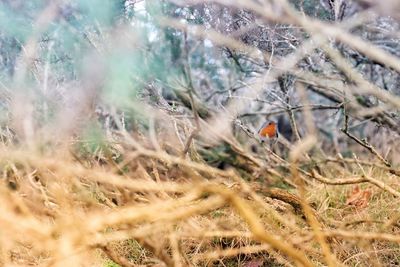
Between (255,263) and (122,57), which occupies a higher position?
(122,57)

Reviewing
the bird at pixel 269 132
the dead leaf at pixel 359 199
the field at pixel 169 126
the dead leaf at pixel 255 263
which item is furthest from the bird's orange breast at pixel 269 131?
the dead leaf at pixel 255 263

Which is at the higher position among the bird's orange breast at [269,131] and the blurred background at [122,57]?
the blurred background at [122,57]

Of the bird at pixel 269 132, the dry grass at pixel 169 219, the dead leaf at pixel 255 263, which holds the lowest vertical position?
the bird at pixel 269 132

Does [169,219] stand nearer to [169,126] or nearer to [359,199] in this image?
[169,126]

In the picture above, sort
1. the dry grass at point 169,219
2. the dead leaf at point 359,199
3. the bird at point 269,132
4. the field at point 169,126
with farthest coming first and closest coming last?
1. the bird at point 269,132
2. the dead leaf at point 359,199
3. the field at point 169,126
4. the dry grass at point 169,219

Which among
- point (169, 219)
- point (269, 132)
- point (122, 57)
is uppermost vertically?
point (122, 57)

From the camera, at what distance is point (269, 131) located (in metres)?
5.83

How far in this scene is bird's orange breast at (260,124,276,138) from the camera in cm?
580

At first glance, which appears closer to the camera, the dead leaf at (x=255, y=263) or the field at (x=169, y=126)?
the field at (x=169, y=126)

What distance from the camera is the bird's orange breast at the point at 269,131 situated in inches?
229

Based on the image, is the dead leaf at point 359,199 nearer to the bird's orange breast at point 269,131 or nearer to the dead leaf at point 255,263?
the dead leaf at point 255,263

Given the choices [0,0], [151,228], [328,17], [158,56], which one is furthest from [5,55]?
[151,228]

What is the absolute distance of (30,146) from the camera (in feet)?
9.80

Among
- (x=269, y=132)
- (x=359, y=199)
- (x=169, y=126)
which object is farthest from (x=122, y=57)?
(x=269, y=132)
